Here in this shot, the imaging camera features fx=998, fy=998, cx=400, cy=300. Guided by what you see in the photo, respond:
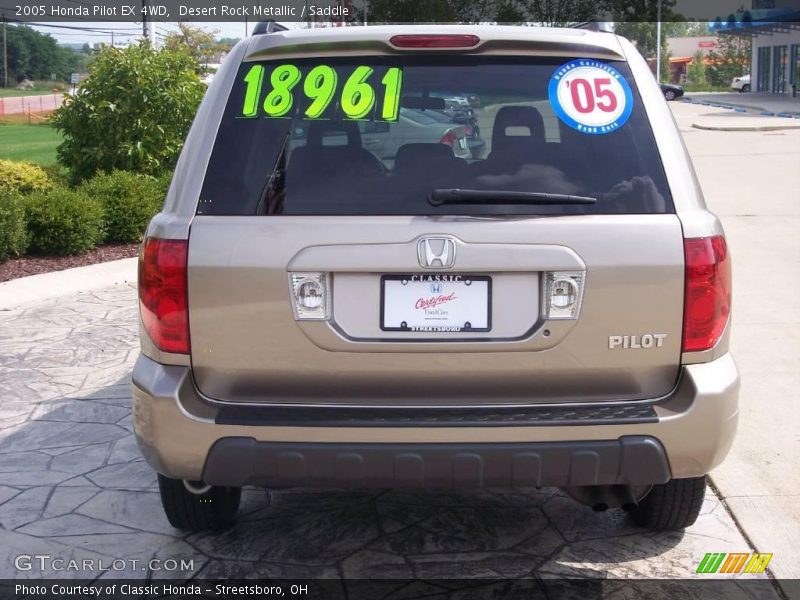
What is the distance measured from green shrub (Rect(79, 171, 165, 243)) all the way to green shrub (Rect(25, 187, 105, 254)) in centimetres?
45

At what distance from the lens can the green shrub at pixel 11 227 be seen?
9523 mm

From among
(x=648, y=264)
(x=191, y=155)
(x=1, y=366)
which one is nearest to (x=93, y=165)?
(x=1, y=366)

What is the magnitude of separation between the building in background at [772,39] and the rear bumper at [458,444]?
178 feet

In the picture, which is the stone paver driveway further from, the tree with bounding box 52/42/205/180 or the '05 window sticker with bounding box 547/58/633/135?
the tree with bounding box 52/42/205/180

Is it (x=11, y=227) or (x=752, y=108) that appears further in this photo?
(x=752, y=108)

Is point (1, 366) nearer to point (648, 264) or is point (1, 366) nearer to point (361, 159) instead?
point (361, 159)

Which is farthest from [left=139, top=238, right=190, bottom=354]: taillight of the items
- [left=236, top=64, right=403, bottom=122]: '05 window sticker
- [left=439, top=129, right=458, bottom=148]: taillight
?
[left=439, top=129, right=458, bottom=148]: taillight

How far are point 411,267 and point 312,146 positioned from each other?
22.6 inches

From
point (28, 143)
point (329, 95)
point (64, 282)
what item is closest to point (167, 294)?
point (329, 95)

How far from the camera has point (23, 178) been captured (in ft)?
40.7

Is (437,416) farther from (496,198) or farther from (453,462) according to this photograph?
(496,198)

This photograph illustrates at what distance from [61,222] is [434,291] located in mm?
7772

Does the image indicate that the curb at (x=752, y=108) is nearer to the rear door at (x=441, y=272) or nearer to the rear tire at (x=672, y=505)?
the rear tire at (x=672, y=505)

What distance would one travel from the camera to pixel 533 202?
3166mm
